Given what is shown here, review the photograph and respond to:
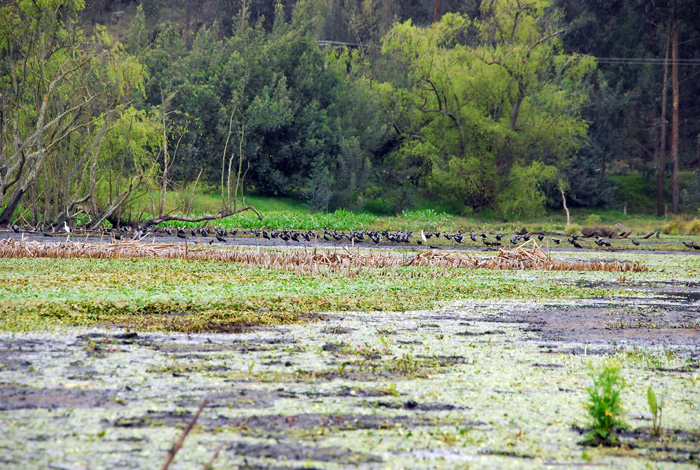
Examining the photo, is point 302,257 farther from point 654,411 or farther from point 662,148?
point 662,148

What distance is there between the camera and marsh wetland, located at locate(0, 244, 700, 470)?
3.62 m

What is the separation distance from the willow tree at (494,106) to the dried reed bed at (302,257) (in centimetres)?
2159

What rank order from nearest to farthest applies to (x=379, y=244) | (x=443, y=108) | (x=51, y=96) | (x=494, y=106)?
(x=51, y=96)
(x=379, y=244)
(x=494, y=106)
(x=443, y=108)

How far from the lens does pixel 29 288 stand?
8.30 meters

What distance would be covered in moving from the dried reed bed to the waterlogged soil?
5.55m

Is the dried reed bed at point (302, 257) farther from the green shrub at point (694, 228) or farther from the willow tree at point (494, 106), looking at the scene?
the willow tree at point (494, 106)

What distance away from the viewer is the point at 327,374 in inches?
199

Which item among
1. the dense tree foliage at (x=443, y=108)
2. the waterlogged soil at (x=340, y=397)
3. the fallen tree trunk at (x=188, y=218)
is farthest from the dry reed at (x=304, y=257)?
the dense tree foliage at (x=443, y=108)

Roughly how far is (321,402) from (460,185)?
3269cm

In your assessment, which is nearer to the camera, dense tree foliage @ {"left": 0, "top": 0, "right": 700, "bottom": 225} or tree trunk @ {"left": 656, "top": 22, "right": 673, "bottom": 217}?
dense tree foliage @ {"left": 0, "top": 0, "right": 700, "bottom": 225}

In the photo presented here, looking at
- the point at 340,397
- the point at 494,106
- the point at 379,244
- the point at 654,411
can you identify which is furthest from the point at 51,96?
the point at 494,106

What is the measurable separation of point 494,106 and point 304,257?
87.7ft

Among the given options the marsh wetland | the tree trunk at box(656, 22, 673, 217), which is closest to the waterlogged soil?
the marsh wetland

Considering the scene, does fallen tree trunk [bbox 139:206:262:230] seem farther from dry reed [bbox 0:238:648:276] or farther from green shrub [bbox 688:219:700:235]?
green shrub [bbox 688:219:700:235]
